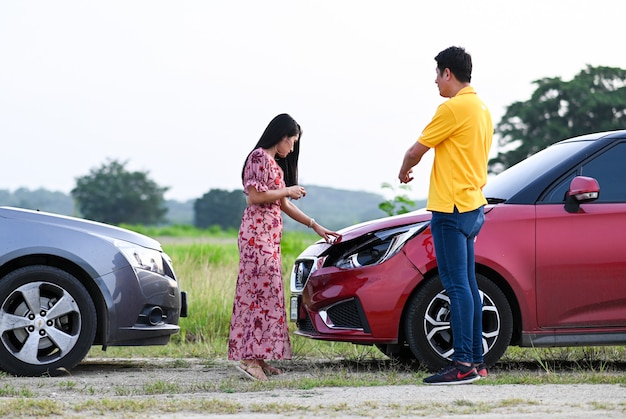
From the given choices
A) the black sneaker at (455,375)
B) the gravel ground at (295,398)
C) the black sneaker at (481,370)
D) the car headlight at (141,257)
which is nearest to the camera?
the gravel ground at (295,398)

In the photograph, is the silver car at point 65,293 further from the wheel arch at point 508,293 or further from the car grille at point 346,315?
the wheel arch at point 508,293

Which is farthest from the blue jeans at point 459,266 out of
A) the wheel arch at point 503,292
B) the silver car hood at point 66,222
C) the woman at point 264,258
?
the silver car hood at point 66,222

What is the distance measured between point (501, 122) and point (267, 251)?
185ft

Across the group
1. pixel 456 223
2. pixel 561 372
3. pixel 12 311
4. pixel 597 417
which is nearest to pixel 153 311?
pixel 12 311

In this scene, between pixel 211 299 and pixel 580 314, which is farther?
pixel 211 299

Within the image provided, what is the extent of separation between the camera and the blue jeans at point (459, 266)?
6461 millimetres

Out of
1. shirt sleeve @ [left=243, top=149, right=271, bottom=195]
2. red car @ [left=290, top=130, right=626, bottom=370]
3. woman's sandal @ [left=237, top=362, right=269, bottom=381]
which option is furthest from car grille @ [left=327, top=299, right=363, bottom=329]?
shirt sleeve @ [left=243, top=149, right=271, bottom=195]

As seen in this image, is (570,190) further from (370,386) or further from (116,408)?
(116,408)

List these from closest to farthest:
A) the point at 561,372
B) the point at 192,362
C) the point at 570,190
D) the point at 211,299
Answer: the point at 570,190 < the point at 561,372 < the point at 192,362 < the point at 211,299

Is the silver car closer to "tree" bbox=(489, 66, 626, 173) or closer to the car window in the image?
the car window

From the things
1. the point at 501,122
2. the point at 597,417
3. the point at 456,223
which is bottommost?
the point at 597,417

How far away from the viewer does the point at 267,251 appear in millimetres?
7137

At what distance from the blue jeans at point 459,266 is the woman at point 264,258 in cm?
97

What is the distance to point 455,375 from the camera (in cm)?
645
